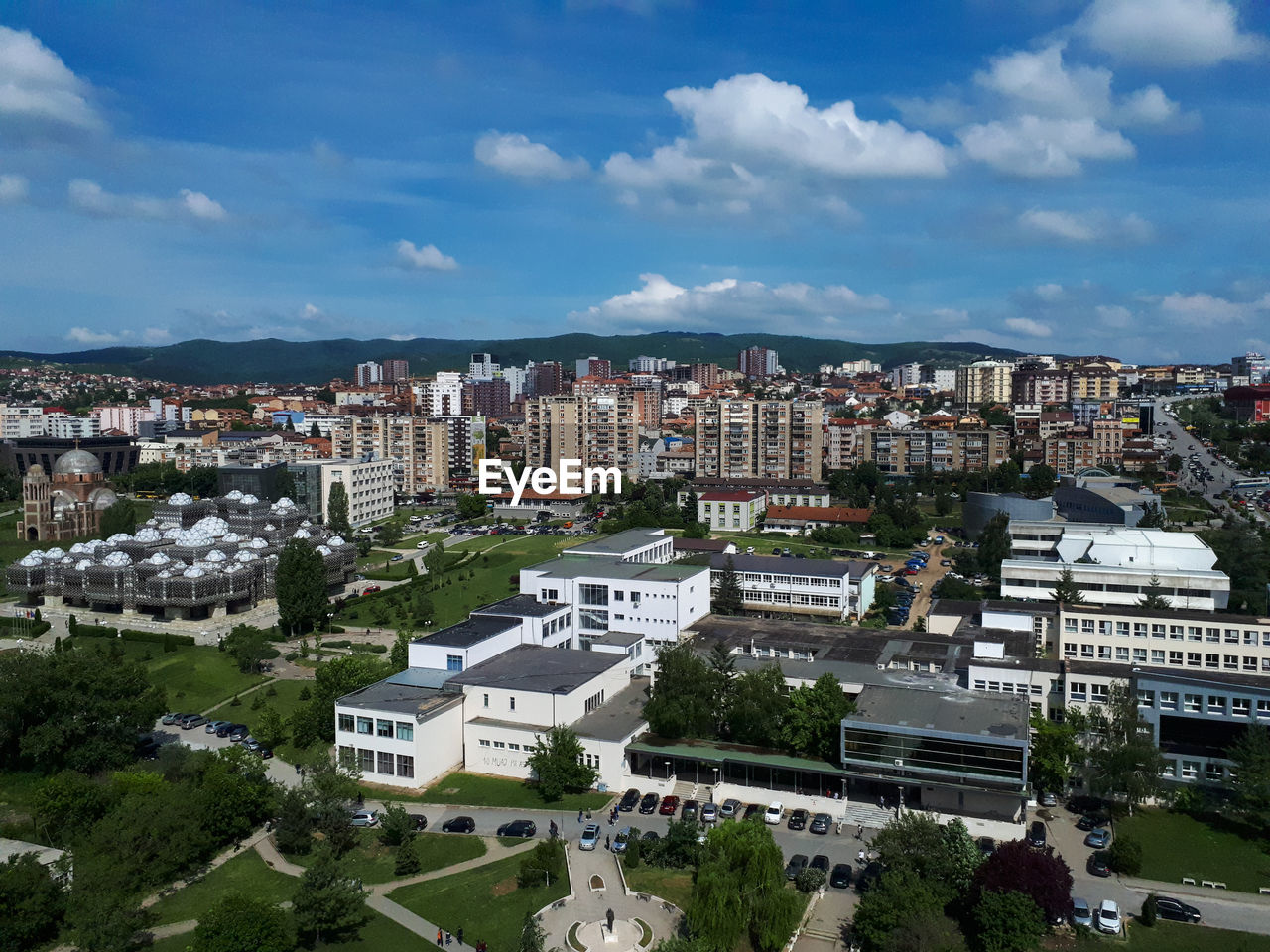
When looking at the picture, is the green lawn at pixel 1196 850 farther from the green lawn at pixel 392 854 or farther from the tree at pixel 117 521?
the tree at pixel 117 521

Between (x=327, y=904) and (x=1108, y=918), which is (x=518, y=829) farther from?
(x=1108, y=918)

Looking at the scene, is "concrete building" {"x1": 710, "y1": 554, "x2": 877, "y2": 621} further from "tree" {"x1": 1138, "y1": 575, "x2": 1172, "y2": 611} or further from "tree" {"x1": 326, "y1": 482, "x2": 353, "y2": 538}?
"tree" {"x1": 326, "y1": 482, "x2": 353, "y2": 538}

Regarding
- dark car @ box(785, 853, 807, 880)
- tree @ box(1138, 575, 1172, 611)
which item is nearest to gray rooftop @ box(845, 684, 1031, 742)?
dark car @ box(785, 853, 807, 880)

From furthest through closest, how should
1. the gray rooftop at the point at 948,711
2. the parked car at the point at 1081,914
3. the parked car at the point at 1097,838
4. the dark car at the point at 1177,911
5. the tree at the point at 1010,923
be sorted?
1. the gray rooftop at the point at 948,711
2. the parked car at the point at 1097,838
3. the dark car at the point at 1177,911
4. the parked car at the point at 1081,914
5. the tree at the point at 1010,923

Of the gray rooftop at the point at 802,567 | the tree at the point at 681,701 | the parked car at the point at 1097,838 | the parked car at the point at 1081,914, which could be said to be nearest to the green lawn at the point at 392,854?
the tree at the point at 681,701

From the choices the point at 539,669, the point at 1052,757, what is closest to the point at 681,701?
the point at 539,669

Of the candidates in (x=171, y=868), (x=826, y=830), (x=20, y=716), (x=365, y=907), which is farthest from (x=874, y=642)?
A: (x=20, y=716)
